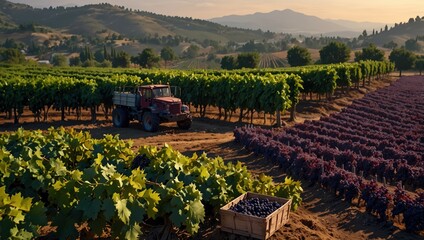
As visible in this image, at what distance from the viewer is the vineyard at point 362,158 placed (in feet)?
33.0

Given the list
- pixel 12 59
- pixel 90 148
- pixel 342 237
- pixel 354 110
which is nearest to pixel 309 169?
pixel 342 237

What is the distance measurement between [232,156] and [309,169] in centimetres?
428

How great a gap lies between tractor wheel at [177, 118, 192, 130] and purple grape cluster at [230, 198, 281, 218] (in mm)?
13988

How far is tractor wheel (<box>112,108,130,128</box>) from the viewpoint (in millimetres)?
22312

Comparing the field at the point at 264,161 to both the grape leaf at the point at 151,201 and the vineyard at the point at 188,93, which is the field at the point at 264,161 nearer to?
the vineyard at the point at 188,93

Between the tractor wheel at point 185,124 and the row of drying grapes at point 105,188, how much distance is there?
35.5ft

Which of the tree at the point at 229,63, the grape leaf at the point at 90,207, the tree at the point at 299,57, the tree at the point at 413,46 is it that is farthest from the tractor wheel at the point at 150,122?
the tree at the point at 413,46

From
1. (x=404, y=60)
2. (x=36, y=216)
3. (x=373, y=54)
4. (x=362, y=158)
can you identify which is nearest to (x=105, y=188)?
(x=36, y=216)

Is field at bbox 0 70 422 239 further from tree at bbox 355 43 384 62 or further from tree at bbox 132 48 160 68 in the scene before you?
tree at bbox 132 48 160 68

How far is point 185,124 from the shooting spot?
22156 mm

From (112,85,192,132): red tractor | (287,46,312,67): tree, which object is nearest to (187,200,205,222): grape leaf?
(112,85,192,132): red tractor

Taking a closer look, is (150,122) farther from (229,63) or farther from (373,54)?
(373,54)

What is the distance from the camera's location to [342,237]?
919cm

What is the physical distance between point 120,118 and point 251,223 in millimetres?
16136
